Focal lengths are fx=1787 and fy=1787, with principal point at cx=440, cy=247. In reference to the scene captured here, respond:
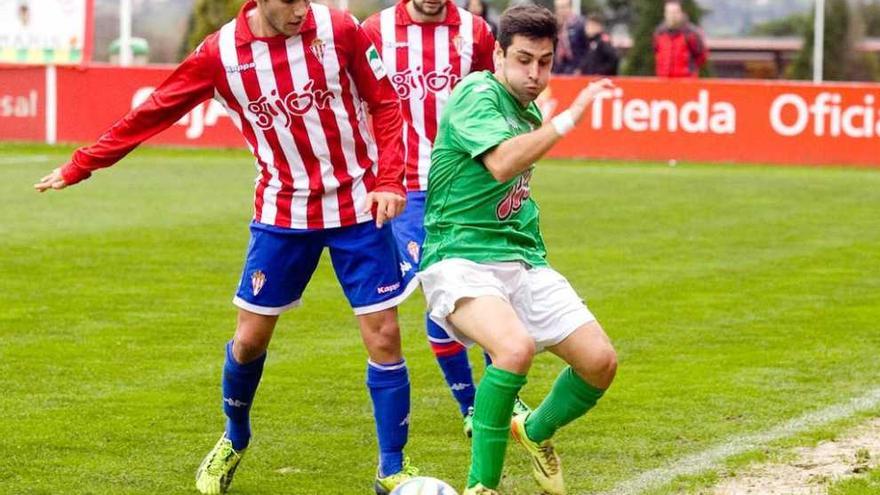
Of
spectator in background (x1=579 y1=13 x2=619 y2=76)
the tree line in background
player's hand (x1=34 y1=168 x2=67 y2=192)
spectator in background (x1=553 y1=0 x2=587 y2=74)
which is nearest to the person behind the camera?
player's hand (x1=34 y1=168 x2=67 y2=192)

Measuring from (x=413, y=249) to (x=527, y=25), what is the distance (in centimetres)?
195

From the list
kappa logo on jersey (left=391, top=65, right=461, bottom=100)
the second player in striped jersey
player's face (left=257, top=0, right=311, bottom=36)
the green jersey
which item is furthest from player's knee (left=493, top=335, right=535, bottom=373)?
kappa logo on jersey (left=391, top=65, right=461, bottom=100)

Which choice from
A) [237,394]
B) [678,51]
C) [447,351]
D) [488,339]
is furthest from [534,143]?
Result: [678,51]

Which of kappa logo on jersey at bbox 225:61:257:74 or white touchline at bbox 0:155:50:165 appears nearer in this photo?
kappa logo on jersey at bbox 225:61:257:74

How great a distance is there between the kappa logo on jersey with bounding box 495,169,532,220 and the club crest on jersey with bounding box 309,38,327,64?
0.85 meters

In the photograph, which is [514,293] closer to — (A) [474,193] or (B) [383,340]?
(A) [474,193]

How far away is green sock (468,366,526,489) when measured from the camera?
19.1 feet

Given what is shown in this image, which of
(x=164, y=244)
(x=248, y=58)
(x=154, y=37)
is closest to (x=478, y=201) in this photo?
(x=248, y=58)

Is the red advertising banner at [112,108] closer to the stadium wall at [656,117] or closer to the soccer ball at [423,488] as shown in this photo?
the stadium wall at [656,117]

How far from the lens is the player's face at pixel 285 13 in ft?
20.4

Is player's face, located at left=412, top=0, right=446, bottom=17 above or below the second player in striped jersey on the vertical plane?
above

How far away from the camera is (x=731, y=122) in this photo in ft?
76.4

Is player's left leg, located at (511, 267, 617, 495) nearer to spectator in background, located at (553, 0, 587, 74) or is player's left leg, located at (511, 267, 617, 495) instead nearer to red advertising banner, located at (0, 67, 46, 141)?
spectator in background, located at (553, 0, 587, 74)

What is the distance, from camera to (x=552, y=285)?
6180mm
